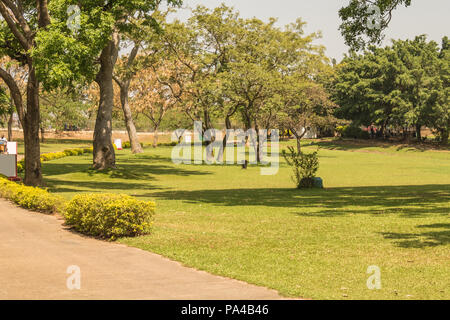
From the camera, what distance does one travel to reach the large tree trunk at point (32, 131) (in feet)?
81.6

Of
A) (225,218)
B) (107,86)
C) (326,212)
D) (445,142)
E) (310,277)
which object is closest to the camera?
(310,277)

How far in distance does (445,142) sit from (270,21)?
3670cm

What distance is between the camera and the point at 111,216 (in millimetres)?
13648

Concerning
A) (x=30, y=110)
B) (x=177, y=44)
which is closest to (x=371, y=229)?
(x=30, y=110)

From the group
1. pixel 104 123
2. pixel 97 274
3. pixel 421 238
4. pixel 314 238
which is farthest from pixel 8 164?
pixel 421 238

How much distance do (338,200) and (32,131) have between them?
13.0m

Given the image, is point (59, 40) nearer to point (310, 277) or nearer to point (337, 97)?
point (310, 277)

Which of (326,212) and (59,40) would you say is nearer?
(326,212)

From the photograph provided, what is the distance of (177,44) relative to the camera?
51.2 meters

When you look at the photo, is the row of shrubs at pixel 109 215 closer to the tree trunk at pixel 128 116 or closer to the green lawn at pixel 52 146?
the tree trunk at pixel 128 116

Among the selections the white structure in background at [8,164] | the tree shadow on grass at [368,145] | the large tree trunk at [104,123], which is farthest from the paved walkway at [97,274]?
the tree shadow on grass at [368,145]

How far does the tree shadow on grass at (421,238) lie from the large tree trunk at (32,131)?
53.9 ft

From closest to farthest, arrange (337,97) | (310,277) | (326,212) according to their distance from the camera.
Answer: (310,277) → (326,212) → (337,97)

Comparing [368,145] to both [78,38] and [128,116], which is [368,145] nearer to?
[128,116]
